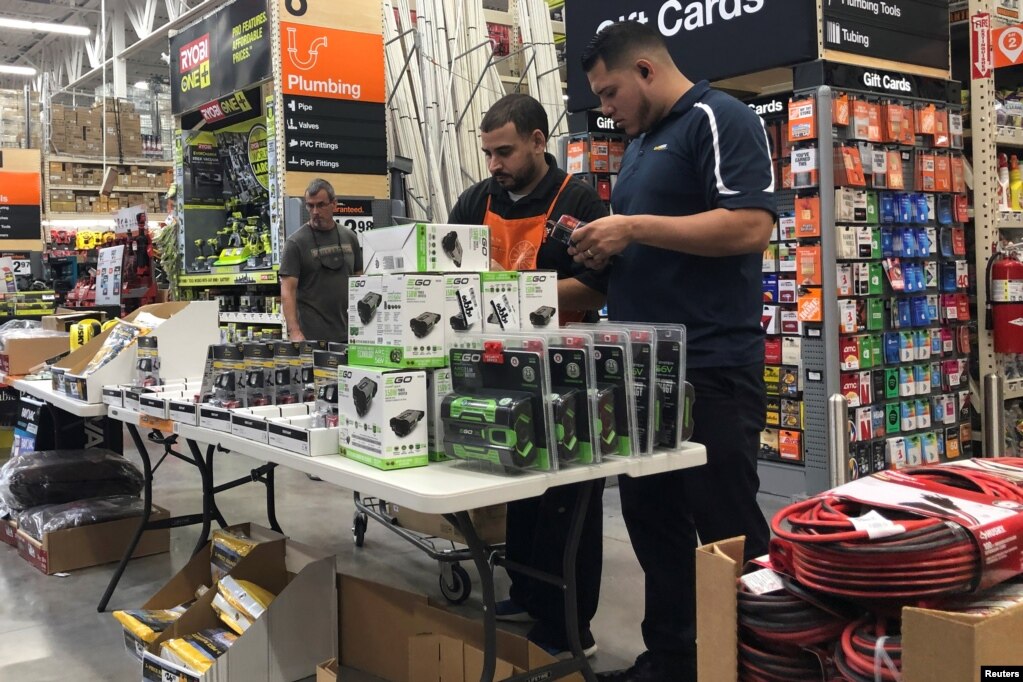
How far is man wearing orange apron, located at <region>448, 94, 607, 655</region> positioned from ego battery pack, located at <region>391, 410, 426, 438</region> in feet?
2.60

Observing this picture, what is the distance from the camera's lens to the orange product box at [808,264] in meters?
4.19

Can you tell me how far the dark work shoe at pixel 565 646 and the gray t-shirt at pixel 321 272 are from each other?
2807 mm

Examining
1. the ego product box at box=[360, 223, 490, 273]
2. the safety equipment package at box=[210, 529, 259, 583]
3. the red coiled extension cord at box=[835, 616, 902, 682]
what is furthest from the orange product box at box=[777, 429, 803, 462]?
the red coiled extension cord at box=[835, 616, 902, 682]

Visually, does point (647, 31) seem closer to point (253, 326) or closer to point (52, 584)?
point (52, 584)

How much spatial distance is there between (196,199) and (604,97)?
215 inches

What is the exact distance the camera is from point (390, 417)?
185cm

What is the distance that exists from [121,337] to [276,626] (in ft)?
4.74

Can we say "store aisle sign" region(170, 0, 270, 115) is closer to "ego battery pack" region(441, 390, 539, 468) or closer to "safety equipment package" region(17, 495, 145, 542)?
"safety equipment package" region(17, 495, 145, 542)

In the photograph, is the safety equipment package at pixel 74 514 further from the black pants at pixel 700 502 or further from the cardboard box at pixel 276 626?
the black pants at pixel 700 502

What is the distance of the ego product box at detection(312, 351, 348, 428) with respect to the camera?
2180 millimetres

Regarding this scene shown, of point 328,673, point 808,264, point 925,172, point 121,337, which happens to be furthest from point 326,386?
point 925,172

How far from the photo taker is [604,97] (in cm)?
230

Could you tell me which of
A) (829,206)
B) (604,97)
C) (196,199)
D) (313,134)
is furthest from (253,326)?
(604,97)

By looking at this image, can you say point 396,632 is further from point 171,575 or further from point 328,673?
point 171,575
